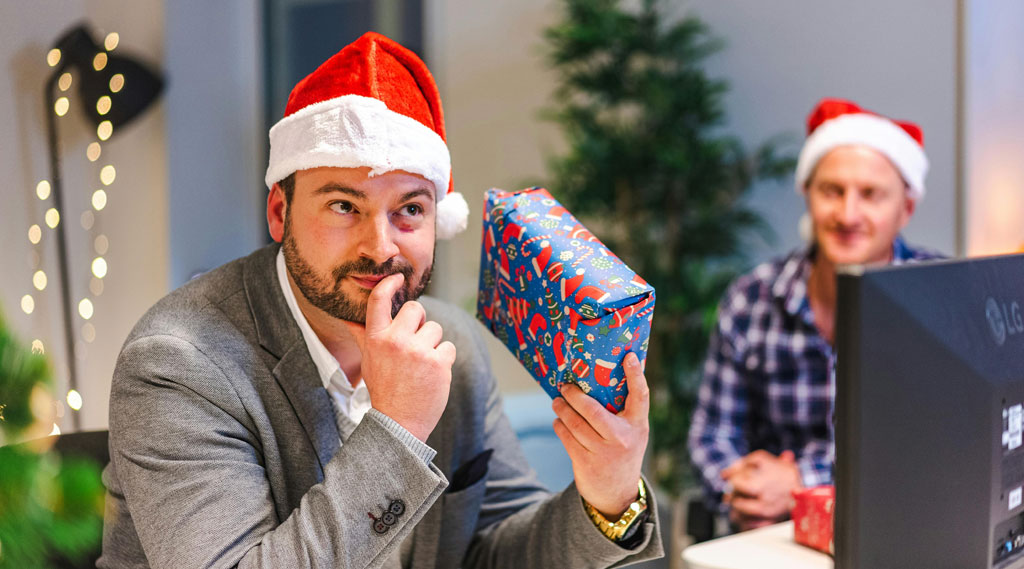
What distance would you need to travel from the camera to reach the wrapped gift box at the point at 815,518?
1.35 metres

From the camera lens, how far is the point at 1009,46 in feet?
8.60

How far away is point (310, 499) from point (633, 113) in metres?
2.95

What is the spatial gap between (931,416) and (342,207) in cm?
75

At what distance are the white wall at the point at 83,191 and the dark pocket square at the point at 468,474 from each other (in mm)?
1465

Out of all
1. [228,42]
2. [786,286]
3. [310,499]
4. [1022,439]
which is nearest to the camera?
[1022,439]

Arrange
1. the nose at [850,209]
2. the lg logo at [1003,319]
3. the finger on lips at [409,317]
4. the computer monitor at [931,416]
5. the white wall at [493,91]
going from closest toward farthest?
the computer monitor at [931,416], the lg logo at [1003,319], the finger on lips at [409,317], the nose at [850,209], the white wall at [493,91]

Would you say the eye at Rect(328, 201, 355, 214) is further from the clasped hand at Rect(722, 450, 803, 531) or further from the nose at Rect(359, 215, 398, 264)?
the clasped hand at Rect(722, 450, 803, 531)

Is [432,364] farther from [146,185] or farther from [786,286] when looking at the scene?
[146,185]

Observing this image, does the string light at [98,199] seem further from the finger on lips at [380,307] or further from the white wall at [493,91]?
the finger on lips at [380,307]

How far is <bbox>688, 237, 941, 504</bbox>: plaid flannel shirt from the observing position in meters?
2.20

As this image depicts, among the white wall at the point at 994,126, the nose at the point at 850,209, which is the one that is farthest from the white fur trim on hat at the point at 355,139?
the white wall at the point at 994,126

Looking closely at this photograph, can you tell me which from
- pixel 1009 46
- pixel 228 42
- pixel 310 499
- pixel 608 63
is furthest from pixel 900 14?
pixel 310 499

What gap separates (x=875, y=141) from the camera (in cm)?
220

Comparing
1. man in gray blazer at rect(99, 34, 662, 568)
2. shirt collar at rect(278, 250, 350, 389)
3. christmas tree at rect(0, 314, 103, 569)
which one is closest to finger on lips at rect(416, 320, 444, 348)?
man in gray blazer at rect(99, 34, 662, 568)
